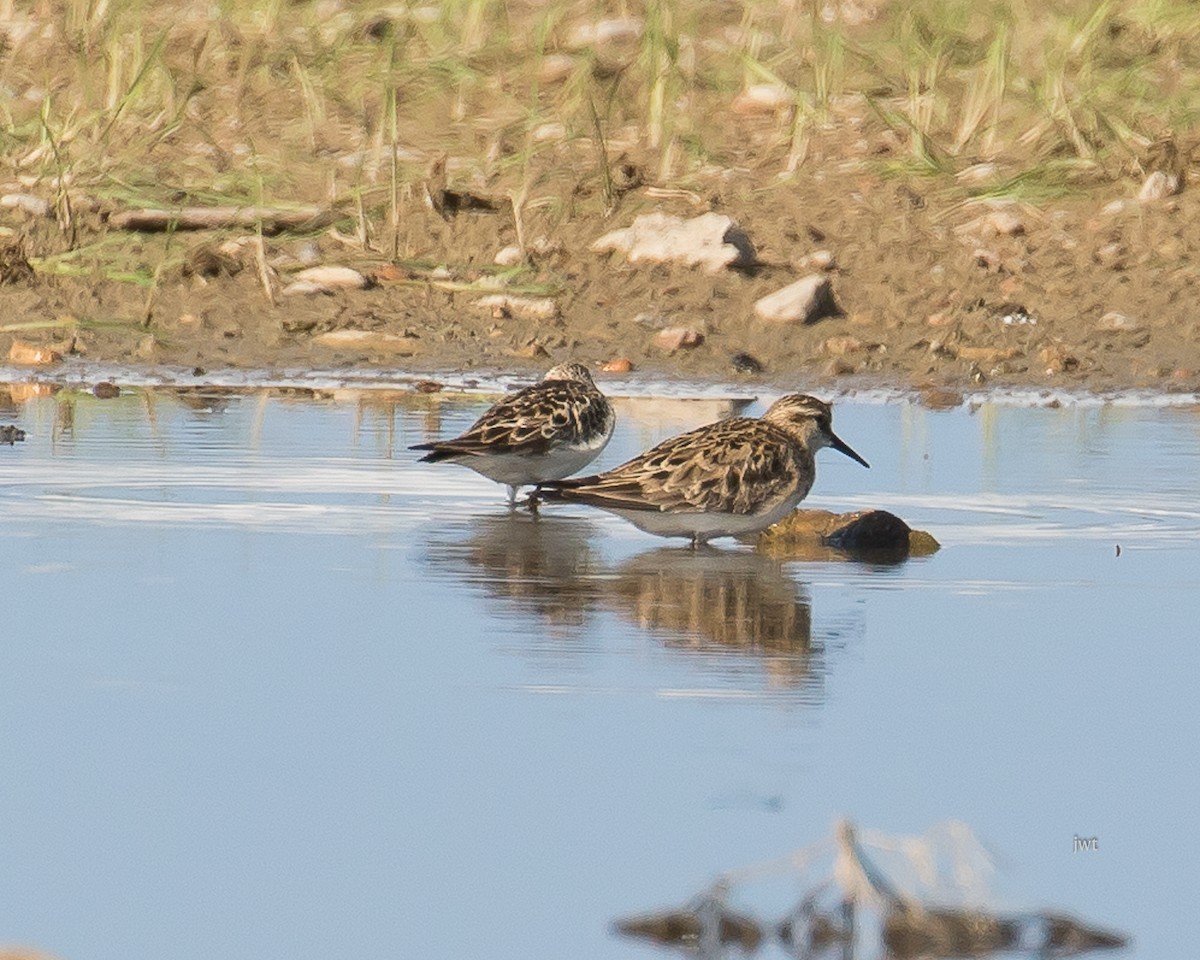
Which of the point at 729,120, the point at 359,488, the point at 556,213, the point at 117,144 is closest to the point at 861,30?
the point at 729,120

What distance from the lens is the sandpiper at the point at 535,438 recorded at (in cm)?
1052

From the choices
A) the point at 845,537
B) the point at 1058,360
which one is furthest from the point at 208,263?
the point at 845,537

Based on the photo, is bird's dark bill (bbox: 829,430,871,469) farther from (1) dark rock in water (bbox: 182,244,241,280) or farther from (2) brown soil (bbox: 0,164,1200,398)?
(1) dark rock in water (bbox: 182,244,241,280)

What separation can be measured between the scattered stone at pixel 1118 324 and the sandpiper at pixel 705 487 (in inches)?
213

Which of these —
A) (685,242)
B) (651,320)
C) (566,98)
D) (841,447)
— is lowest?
(841,447)

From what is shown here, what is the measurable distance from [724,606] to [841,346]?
689 cm

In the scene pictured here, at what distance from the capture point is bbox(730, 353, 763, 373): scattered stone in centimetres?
1449

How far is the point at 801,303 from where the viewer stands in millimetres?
15094

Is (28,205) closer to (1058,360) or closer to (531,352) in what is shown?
(531,352)

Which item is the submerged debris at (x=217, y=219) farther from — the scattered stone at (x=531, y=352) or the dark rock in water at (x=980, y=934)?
the dark rock in water at (x=980, y=934)

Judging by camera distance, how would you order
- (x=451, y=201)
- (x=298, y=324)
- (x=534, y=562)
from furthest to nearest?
(x=451, y=201)
(x=298, y=324)
(x=534, y=562)

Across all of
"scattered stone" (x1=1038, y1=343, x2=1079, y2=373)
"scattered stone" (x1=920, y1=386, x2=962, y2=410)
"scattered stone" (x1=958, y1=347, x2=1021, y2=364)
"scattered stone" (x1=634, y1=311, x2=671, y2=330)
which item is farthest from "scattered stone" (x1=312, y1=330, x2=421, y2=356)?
"scattered stone" (x1=1038, y1=343, x2=1079, y2=373)

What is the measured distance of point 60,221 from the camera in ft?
52.8

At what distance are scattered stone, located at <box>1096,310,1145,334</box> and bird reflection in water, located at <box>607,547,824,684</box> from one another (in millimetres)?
5941
